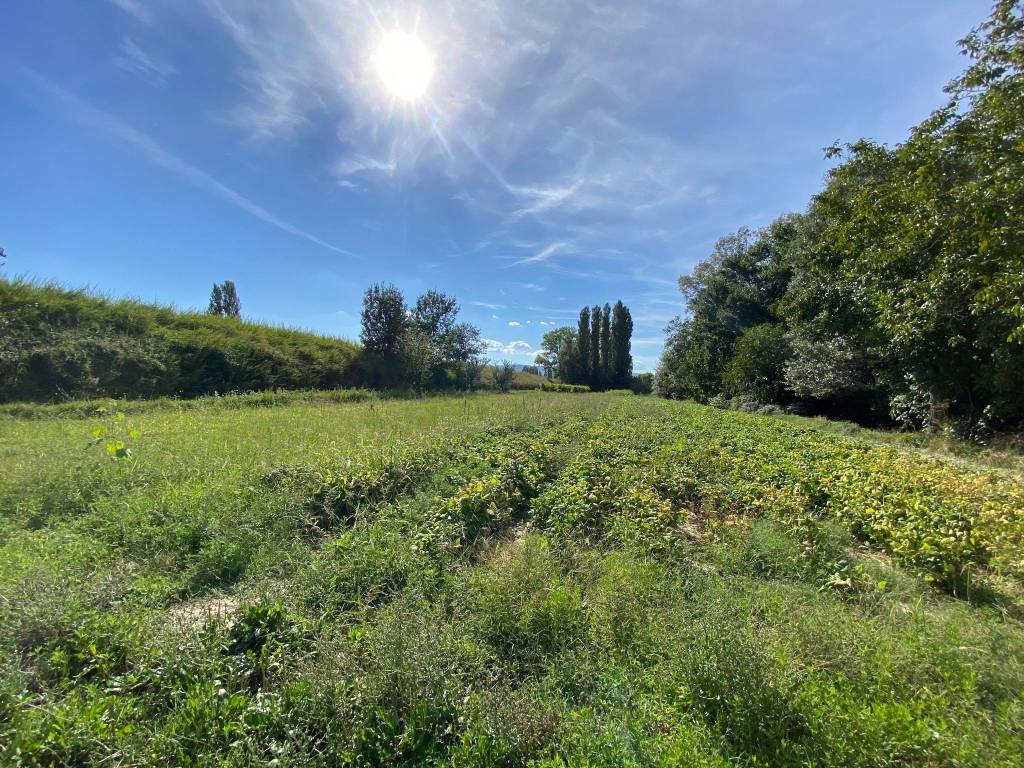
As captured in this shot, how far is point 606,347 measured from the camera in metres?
45.2

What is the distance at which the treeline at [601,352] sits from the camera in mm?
44656

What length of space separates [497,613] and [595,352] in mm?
44009

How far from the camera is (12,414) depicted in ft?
30.8

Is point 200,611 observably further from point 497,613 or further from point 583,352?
point 583,352

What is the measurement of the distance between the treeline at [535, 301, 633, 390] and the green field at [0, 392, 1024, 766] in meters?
39.3

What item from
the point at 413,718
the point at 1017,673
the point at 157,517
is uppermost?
the point at 157,517

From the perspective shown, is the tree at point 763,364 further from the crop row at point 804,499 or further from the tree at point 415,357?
the tree at point 415,357

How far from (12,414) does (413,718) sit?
43.9ft

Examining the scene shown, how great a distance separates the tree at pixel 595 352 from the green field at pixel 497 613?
39.3m

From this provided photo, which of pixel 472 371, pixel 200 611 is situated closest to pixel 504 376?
pixel 472 371

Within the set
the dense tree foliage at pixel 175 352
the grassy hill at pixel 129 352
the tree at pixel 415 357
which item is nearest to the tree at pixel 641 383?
the dense tree foliage at pixel 175 352

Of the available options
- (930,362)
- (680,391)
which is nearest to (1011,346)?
(930,362)

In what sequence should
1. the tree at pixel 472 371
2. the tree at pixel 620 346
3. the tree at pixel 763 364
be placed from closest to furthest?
the tree at pixel 763 364 < the tree at pixel 472 371 < the tree at pixel 620 346

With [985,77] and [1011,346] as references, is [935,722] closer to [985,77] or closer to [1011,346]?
[1011,346]
